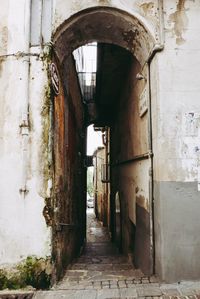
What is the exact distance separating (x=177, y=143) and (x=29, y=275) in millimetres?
2882

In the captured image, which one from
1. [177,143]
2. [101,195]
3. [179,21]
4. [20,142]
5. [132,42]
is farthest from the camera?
[101,195]

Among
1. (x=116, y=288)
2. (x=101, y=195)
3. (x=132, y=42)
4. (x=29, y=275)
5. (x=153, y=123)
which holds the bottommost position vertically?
(x=116, y=288)

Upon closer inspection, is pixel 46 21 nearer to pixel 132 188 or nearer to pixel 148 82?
pixel 148 82

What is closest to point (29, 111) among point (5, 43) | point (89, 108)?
point (5, 43)

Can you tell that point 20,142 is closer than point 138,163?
Yes

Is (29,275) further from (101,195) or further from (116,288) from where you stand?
(101,195)

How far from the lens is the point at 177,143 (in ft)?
14.8

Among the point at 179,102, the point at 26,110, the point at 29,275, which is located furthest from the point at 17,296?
the point at 179,102

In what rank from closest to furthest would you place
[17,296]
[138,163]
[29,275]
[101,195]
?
1. [17,296]
2. [29,275]
3. [138,163]
4. [101,195]

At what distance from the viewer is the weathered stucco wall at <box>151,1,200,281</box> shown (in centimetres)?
432

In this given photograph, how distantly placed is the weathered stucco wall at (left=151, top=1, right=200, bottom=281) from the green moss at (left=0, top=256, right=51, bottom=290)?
66.5 inches

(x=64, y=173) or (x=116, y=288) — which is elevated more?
(x=64, y=173)

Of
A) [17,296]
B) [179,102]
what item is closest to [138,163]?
[179,102]

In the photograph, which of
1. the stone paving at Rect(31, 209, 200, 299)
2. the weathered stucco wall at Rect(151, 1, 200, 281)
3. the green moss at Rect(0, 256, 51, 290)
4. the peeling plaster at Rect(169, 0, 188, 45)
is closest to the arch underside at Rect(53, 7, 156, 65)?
the peeling plaster at Rect(169, 0, 188, 45)
